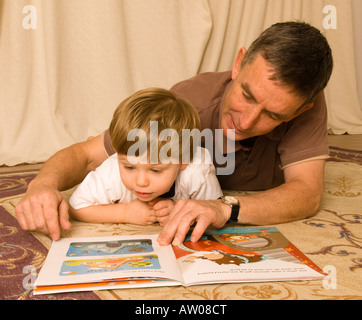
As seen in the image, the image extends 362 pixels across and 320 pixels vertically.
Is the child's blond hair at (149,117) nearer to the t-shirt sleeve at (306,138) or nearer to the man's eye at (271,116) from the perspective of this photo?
the man's eye at (271,116)

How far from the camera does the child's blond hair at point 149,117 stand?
1.21 m

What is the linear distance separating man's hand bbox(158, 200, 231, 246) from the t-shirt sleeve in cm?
45

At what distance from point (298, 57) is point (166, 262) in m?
0.68

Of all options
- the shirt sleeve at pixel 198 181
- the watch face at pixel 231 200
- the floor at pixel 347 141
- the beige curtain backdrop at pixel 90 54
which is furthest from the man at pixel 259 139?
the floor at pixel 347 141

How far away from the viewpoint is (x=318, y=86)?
1.33m

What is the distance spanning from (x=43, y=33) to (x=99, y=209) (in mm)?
1418

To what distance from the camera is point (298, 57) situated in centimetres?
126

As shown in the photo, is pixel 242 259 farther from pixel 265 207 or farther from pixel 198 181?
pixel 198 181

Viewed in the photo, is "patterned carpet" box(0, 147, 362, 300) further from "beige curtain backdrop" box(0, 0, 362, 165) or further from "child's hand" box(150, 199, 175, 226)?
"beige curtain backdrop" box(0, 0, 362, 165)

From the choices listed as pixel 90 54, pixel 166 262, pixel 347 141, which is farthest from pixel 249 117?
pixel 347 141

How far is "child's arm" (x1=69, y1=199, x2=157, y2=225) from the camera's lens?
131 centimetres

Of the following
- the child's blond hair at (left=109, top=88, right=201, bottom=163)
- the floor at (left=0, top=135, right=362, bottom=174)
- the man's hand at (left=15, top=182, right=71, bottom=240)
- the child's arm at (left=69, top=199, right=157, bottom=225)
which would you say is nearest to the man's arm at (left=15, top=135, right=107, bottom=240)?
the man's hand at (left=15, top=182, right=71, bottom=240)

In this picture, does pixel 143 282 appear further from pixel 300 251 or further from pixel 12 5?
pixel 12 5

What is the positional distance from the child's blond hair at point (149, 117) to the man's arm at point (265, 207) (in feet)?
0.67
